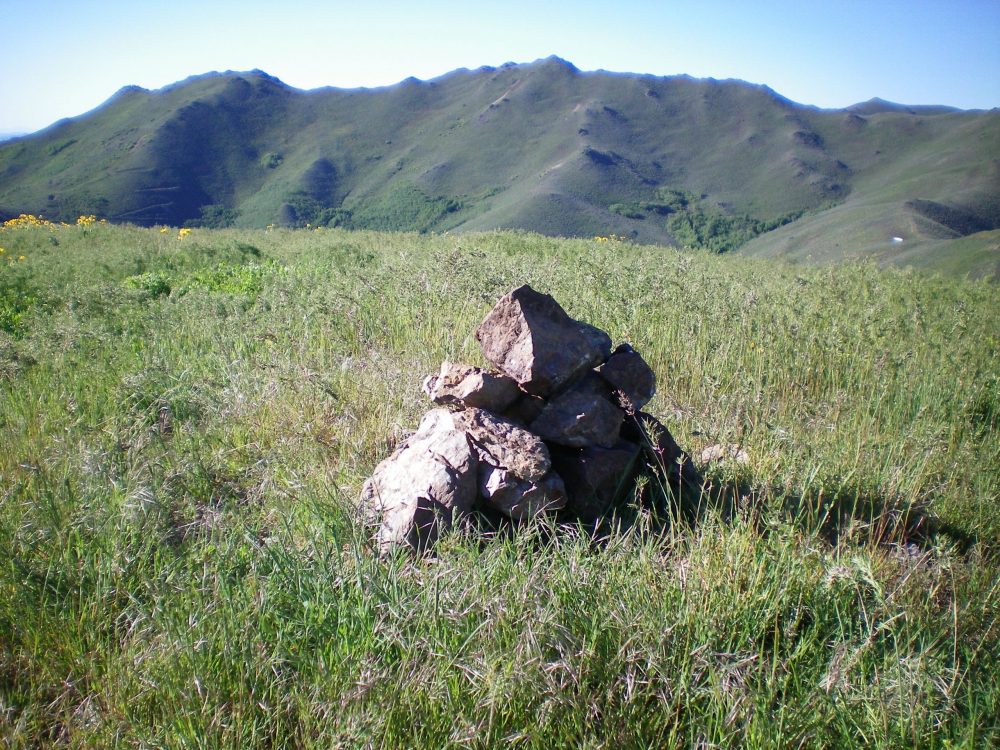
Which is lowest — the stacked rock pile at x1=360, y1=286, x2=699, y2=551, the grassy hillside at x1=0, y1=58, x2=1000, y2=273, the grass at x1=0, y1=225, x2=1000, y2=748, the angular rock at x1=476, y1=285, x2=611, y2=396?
the grass at x1=0, y1=225, x2=1000, y2=748

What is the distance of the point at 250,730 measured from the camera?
6.38ft

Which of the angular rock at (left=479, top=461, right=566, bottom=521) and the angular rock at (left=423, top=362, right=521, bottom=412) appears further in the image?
the angular rock at (left=423, top=362, right=521, bottom=412)

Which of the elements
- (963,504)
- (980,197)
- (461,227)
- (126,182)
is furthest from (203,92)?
(963,504)

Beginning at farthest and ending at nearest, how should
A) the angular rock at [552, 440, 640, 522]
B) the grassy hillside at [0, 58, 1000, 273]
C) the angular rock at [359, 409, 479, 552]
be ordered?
1. the grassy hillside at [0, 58, 1000, 273]
2. the angular rock at [552, 440, 640, 522]
3. the angular rock at [359, 409, 479, 552]

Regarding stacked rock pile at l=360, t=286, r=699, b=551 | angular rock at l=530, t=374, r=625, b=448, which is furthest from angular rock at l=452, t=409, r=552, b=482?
angular rock at l=530, t=374, r=625, b=448

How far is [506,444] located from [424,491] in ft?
1.50

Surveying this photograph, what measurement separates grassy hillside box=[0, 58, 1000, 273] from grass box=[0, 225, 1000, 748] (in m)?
45.3

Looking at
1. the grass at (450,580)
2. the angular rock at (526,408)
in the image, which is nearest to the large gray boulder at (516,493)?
the grass at (450,580)

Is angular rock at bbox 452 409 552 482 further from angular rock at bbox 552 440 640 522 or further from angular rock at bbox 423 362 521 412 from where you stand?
angular rock at bbox 552 440 640 522

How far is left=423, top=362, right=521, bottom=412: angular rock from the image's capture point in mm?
3232

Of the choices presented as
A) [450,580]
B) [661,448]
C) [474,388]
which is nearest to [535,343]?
[474,388]

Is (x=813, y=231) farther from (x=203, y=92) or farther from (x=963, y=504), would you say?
(x=203, y=92)

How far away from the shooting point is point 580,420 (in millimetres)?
3219

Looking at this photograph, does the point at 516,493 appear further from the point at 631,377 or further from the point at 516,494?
the point at 631,377
